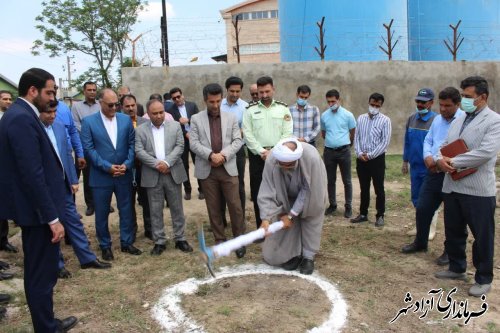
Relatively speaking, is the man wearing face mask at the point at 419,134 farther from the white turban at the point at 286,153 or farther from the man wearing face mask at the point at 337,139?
the white turban at the point at 286,153

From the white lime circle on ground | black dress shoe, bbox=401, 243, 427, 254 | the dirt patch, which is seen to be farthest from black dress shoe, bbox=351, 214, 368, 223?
the dirt patch

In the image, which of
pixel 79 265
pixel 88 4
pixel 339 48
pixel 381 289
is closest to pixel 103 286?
pixel 79 265

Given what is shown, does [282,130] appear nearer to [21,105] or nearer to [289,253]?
[289,253]

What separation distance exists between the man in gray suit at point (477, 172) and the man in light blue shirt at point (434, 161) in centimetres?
54

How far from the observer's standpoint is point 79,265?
5301 mm

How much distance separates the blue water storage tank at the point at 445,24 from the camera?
17.2 metres

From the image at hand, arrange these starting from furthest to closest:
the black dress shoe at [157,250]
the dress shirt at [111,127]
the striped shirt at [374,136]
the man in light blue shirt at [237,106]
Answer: the striped shirt at [374,136] < the man in light blue shirt at [237,106] < the black dress shoe at [157,250] < the dress shirt at [111,127]

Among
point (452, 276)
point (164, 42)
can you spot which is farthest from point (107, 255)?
point (164, 42)

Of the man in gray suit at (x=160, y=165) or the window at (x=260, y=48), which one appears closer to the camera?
the man in gray suit at (x=160, y=165)

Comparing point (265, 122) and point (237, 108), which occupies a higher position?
point (237, 108)

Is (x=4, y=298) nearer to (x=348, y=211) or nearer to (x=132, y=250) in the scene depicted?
(x=132, y=250)

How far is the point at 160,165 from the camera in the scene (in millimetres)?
5340

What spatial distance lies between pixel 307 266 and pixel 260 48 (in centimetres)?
3316

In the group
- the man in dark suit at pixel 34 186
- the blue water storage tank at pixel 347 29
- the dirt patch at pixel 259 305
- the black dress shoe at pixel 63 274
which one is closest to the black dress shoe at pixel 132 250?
the black dress shoe at pixel 63 274
